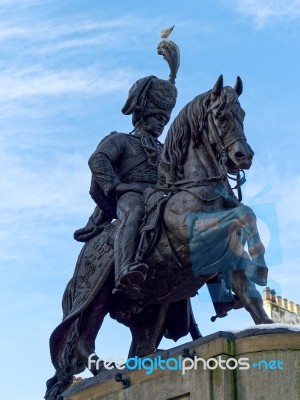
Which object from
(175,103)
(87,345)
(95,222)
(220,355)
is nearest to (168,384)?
(220,355)

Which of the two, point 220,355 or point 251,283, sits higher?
point 251,283

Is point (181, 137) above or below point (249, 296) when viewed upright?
above

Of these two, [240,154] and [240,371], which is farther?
[240,154]

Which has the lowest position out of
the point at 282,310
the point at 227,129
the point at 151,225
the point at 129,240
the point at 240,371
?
the point at 240,371

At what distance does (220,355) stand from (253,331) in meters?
0.31

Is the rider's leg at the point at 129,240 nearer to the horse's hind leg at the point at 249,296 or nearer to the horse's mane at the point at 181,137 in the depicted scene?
the horse's mane at the point at 181,137

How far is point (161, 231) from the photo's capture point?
32.4ft

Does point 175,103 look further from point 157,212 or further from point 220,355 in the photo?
point 220,355

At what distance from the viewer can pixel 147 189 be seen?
10.4 m

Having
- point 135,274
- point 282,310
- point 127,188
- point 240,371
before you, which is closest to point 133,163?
point 127,188

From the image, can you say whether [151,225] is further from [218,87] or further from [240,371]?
[240,371]

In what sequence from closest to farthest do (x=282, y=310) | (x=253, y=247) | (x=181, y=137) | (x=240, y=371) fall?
(x=240, y=371) → (x=253, y=247) → (x=181, y=137) → (x=282, y=310)

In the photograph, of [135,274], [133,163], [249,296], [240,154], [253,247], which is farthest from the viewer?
[133,163]

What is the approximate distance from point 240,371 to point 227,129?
238 cm
